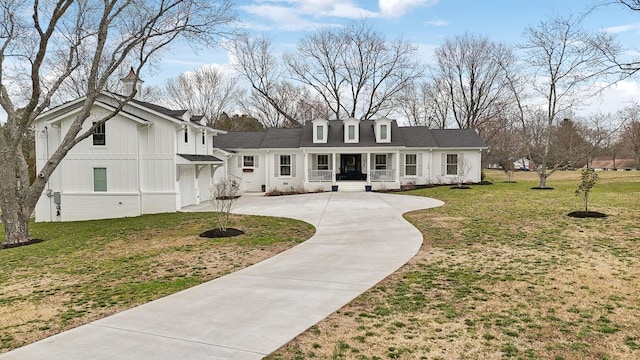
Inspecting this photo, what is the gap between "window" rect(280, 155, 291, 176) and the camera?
27.5 m

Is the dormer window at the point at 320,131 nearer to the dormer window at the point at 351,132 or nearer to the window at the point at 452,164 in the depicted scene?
the dormer window at the point at 351,132

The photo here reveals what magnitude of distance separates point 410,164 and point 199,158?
549 inches

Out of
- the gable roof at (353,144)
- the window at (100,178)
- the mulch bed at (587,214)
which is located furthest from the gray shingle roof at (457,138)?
the window at (100,178)

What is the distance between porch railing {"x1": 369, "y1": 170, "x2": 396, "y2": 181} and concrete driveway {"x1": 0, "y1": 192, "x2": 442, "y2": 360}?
16.2 m

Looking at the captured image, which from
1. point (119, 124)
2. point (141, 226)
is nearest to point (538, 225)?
point (141, 226)

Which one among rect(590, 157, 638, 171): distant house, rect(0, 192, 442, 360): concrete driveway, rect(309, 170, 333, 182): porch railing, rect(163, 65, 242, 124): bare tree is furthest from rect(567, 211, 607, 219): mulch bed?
rect(590, 157, 638, 171): distant house

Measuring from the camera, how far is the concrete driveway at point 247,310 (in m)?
4.14

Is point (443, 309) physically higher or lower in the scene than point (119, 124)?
lower

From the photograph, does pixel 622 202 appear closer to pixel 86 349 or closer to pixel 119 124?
pixel 86 349

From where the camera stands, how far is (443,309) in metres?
5.27

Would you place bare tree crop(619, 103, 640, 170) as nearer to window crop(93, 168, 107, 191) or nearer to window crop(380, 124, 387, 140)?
window crop(380, 124, 387, 140)

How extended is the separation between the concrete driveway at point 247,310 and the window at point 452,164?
1843 centimetres

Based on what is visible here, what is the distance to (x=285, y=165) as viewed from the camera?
27.5 m

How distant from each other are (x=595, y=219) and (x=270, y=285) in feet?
34.8
